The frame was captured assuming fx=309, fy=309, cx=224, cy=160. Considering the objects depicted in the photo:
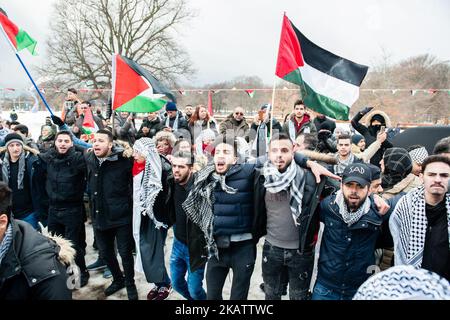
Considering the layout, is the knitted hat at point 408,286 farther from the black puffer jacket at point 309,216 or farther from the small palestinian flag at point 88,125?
the small palestinian flag at point 88,125

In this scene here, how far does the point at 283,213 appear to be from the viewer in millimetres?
2748

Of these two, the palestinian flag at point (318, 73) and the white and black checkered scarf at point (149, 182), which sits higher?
the palestinian flag at point (318, 73)

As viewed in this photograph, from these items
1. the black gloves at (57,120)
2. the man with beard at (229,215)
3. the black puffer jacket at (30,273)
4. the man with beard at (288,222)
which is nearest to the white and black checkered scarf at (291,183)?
the man with beard at (288,222)

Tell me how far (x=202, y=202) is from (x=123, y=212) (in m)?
1.18

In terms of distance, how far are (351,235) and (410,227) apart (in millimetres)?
410

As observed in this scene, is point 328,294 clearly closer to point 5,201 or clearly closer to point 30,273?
point 30,273

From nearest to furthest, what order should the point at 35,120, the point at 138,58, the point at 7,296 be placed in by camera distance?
the point at 7,296 → the point at 35,120 → the point at 138,58

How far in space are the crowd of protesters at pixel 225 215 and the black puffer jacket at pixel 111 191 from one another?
0.01 m

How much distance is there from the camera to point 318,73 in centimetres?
399

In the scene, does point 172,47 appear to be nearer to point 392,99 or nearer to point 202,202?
point 392,99

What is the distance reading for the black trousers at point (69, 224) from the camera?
12.7 feet

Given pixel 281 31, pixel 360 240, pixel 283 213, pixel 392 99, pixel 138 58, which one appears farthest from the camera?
pixel 392 99

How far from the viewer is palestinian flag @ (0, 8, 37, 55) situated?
14.9ft

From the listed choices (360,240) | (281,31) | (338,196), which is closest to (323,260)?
(360,240)
